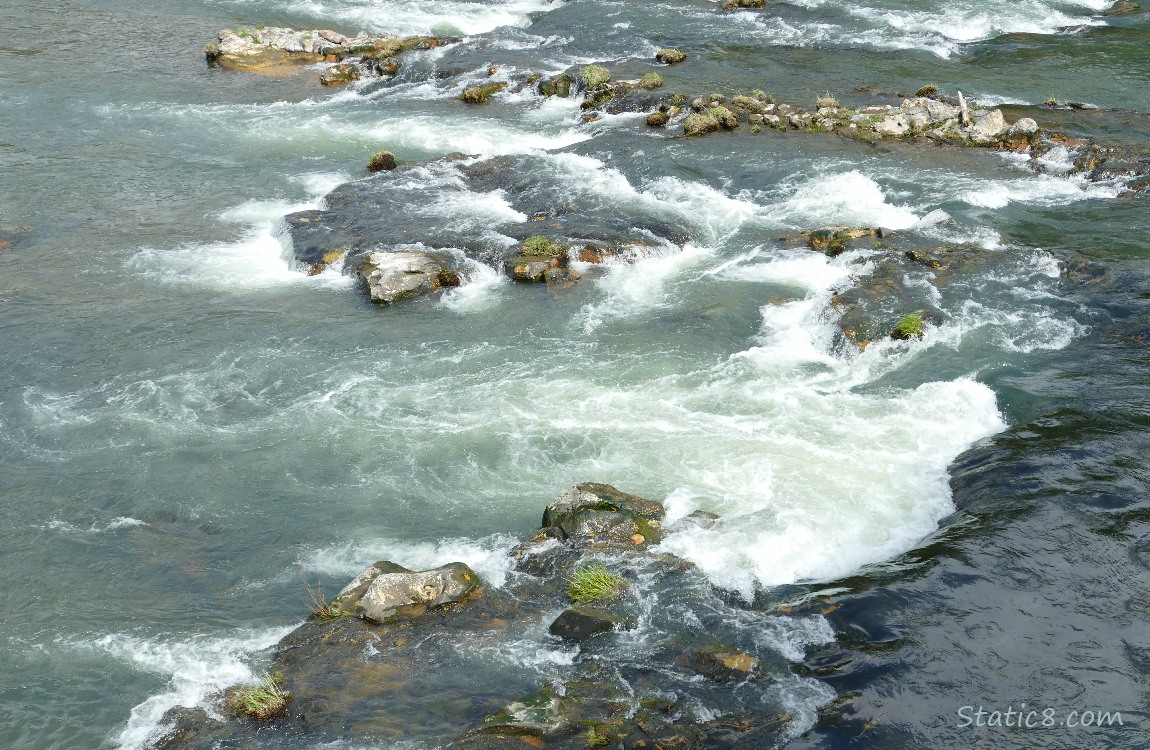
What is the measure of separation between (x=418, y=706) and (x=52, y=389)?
37.3 ft

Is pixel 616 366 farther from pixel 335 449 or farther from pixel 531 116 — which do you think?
pixel 531 116

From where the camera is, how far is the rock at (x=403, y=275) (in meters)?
21.0

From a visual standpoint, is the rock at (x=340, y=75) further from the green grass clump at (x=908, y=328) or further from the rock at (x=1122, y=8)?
the rock at (x=1122, y=8)

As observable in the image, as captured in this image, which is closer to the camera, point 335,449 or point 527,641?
point 527,641

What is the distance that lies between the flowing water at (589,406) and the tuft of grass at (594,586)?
123cm

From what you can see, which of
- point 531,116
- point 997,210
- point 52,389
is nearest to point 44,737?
point 52,389

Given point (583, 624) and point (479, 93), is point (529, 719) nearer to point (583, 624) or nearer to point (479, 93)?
point (583, 624)

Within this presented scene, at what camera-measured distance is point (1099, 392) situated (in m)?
16.0

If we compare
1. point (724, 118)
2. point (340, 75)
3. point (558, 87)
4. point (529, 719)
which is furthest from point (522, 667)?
point (340, 75)

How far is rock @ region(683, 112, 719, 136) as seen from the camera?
93.8 feet

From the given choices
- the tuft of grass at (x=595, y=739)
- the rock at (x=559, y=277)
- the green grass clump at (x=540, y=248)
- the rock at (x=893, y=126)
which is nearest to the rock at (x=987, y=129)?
the rock at (x=893, y=126)

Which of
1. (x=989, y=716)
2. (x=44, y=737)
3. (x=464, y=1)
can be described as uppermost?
(x=464, y=1)

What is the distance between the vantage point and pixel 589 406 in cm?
1722

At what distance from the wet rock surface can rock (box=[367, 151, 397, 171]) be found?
54.7ft
